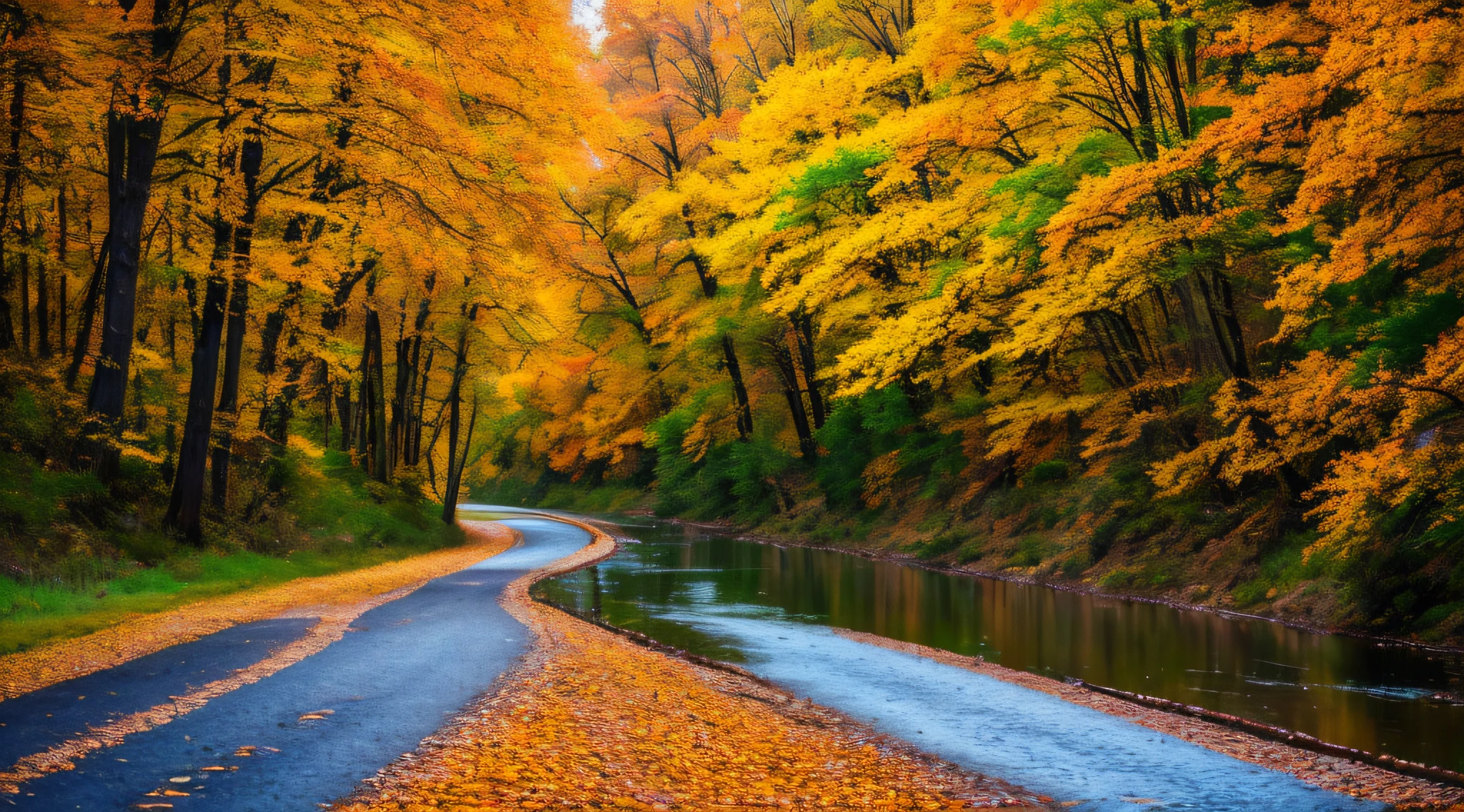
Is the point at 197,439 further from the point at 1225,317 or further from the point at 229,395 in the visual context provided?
the point at 1225,317

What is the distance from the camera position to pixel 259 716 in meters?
6.20

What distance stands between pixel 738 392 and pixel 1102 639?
73.7ft

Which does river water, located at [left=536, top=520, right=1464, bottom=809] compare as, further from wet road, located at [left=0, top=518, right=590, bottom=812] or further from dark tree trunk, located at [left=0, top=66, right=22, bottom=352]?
dark tree trunk, located at [left=0, top=66, right=22, bottom=352]

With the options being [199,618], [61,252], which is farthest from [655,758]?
[61,252]

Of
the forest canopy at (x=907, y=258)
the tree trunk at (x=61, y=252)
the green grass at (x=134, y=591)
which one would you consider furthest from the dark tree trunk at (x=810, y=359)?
the tree trunk at (x=61, y=252)

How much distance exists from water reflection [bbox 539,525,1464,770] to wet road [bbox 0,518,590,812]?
3.38 meters

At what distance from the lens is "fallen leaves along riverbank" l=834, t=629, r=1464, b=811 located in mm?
5934

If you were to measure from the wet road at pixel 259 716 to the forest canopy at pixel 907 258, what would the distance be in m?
4.76

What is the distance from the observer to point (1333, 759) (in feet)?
22.2

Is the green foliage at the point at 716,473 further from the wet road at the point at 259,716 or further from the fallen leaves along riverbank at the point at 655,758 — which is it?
the fallen leaves along riverbank at the point at 655,758

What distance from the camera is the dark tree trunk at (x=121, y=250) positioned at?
1280 centimetres

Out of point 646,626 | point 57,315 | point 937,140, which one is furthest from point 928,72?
point 57,315

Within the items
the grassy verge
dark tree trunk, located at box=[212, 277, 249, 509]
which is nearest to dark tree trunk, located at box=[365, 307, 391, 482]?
the grassy verge

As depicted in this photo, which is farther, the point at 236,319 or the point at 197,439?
the point at 236,319
